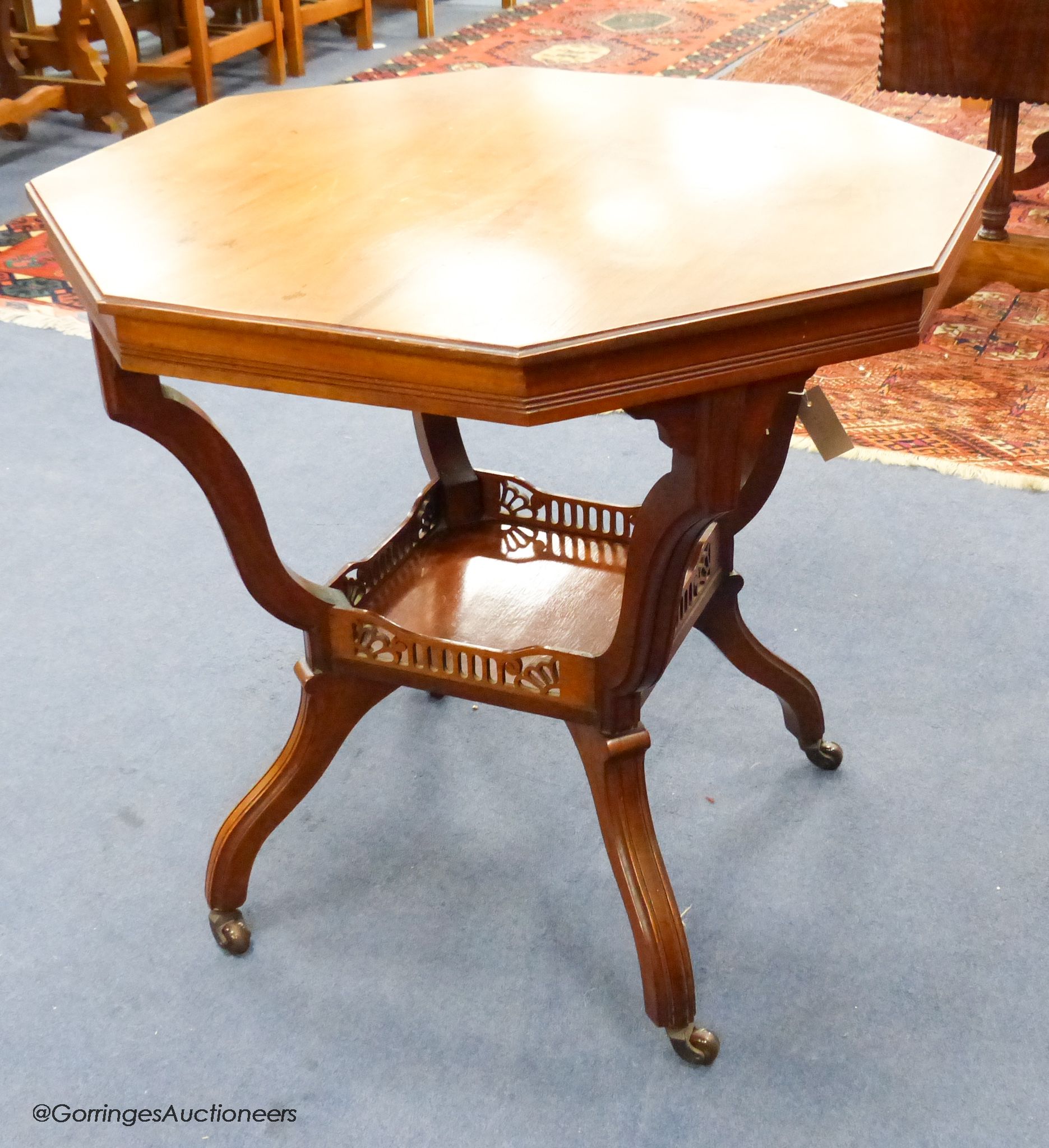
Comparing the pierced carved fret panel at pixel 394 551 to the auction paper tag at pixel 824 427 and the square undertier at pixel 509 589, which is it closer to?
the square undertier at pixel 509 589

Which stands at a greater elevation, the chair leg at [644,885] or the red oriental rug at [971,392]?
the chair leg at [644,885]

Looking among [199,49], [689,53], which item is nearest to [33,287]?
[199,49]

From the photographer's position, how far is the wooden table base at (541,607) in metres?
1.15

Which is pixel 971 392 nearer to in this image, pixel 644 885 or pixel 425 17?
pixel 644 885

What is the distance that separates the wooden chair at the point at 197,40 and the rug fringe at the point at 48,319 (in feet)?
5.54

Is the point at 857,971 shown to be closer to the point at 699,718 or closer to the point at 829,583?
the point at 699,718

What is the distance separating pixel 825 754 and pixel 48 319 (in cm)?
217

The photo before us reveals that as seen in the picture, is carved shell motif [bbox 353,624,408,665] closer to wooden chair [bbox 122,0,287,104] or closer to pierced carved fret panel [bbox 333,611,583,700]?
pierced carved fret panel [bbox 333,611,583,700]

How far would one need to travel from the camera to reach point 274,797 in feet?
4.72

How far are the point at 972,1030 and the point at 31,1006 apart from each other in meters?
1.01

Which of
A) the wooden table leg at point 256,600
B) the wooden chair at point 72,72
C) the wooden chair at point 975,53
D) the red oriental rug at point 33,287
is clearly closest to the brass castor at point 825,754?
the wooden table leg at point 256,600

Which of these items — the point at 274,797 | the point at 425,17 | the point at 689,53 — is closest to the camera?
the point at 274,797

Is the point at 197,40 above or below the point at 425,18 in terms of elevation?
above

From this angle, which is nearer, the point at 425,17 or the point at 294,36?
the point at 294,36
